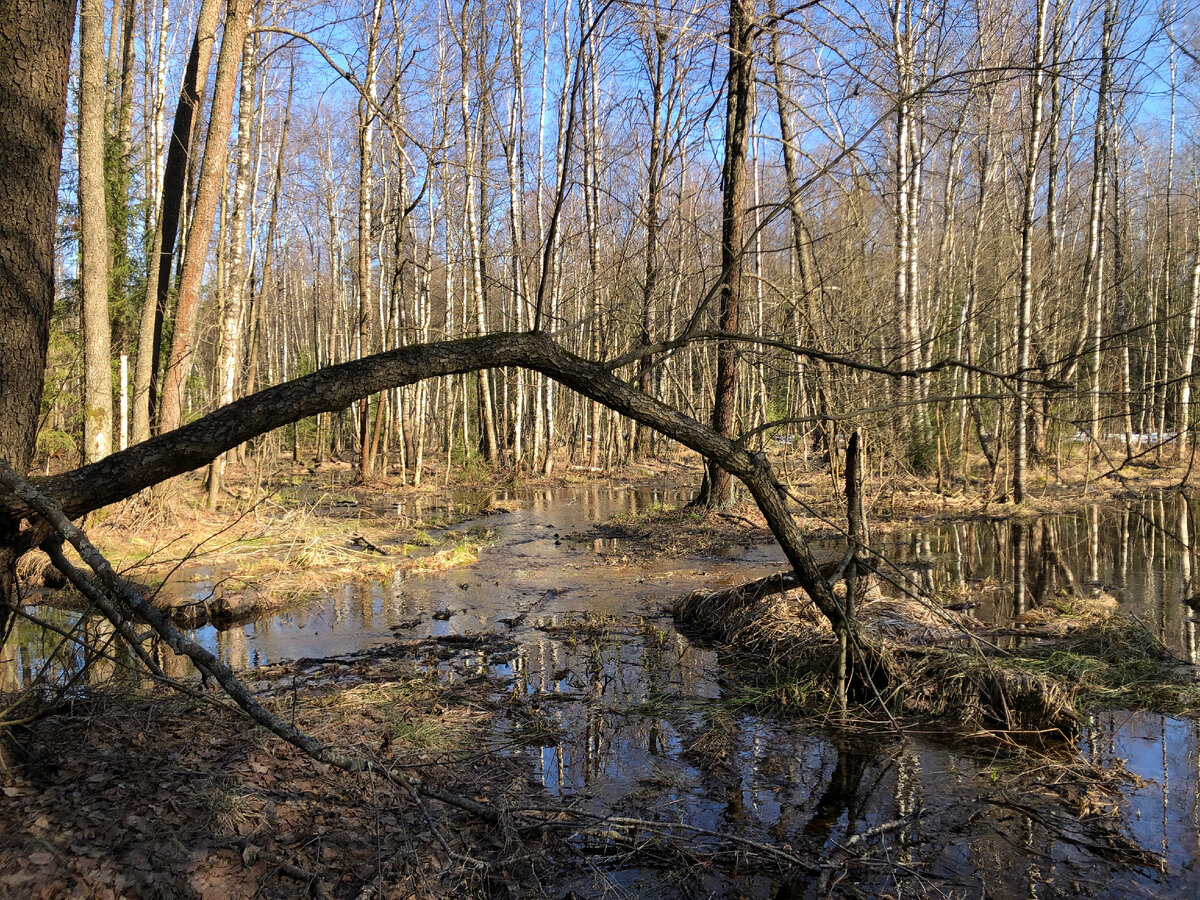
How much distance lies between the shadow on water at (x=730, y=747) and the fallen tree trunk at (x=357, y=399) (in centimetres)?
118

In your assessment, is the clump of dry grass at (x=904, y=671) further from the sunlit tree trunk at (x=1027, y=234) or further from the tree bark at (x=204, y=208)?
the tree bark at (x=204, y=208)

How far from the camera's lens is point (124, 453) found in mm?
3561

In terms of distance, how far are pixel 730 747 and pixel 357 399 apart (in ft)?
9.84

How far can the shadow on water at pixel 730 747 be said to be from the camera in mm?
3332

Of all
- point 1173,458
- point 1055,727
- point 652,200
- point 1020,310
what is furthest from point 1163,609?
point 1173,458

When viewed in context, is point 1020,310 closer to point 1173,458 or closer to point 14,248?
point 1173,458

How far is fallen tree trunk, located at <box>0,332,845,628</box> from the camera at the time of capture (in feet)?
11.6

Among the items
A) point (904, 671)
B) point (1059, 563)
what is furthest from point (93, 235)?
point (1059, 563)

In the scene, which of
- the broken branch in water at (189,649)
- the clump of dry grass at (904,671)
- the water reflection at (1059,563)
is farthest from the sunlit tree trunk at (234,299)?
the water reflection at (1059,563)

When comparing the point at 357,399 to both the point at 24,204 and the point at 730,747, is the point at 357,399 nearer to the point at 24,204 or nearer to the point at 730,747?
the point at 24,204

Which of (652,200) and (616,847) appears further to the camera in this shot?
(652,200)

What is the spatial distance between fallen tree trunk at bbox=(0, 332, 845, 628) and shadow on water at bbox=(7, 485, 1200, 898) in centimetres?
118

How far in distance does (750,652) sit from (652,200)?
4.70m

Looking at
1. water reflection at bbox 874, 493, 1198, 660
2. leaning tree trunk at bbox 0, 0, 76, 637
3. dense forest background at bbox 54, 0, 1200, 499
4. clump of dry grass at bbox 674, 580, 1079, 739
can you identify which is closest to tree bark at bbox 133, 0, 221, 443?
dense forest background at bbox 54, 0, 1200, 499
